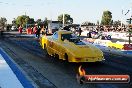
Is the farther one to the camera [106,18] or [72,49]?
[106,18]

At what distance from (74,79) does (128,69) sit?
321 centimetres

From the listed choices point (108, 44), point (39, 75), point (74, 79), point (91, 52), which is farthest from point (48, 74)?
point (108, 44)

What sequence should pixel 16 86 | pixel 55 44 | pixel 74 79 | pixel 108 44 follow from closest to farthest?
pixel 16 86, pixel 74 79, pixel 55 44, pixel 108 44

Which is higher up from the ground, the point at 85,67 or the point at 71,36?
the point at 71,36

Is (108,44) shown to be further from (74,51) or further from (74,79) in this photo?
(74,79)

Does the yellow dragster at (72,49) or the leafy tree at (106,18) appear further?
the leafy tree at (106,18)

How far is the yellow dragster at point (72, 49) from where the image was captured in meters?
15.0

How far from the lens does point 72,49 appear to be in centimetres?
1532

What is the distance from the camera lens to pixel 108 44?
27344mm

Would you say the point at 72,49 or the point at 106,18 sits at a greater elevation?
the point at 72,49

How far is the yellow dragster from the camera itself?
15.0 meters

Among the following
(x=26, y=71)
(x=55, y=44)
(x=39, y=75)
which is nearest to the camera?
(x=39, y=75)

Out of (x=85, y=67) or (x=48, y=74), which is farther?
(x=85, y=67)

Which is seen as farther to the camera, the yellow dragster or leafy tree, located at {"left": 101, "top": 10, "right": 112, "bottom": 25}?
leafy tree, located at {"left": 101, "top": 10, "right": 112, "bottom": 25}
